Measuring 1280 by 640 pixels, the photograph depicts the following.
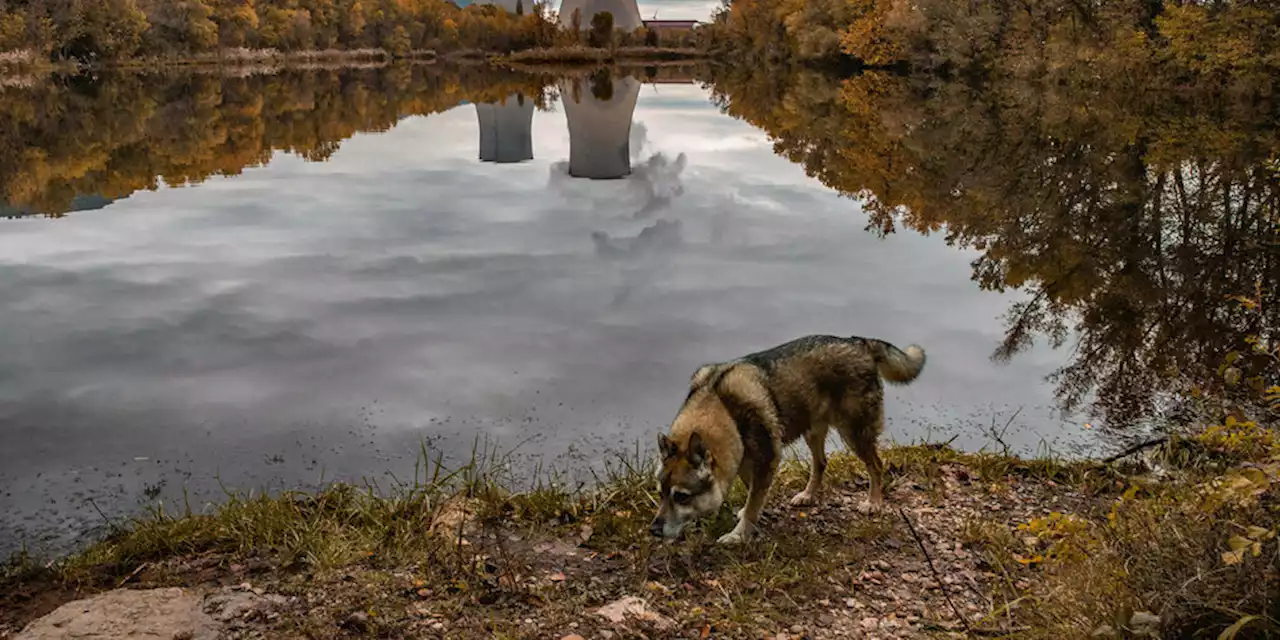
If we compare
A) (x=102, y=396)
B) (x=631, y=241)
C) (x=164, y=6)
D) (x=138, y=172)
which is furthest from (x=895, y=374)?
(x=164, y=6)

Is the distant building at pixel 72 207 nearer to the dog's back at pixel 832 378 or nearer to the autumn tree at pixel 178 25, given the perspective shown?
the dog's back at pixel 832 378

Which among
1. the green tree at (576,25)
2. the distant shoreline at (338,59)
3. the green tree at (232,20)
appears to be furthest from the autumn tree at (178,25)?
the green tree at (576,25)

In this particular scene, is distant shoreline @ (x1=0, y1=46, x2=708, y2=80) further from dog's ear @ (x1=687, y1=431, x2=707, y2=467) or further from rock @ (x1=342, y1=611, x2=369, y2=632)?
dog's ear @ (x1=687, y1=431, x2=707, y2=467)

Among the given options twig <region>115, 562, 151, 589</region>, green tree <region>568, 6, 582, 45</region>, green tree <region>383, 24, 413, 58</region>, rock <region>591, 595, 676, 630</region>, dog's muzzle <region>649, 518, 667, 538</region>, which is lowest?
twig <region>115, 562, 151, 589</region>

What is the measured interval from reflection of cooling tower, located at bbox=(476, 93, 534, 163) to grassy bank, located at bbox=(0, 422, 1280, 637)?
2178 centimetres

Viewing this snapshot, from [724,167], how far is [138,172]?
16679 millimetres

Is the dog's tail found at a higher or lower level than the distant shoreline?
lower

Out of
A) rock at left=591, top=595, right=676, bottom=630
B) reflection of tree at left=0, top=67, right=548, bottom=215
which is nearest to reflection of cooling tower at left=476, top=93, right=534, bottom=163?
reflection of tree at left=0, top=67, right=548, bottom=215

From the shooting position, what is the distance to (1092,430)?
348 inches

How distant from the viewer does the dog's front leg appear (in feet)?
20.5

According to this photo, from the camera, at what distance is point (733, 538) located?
6254 mm

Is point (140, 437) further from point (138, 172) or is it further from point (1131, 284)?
point (138, 172)

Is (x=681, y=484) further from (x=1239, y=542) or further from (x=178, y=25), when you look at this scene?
(x=178, y=25)

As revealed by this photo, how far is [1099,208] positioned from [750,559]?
1518cm
